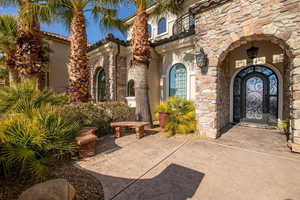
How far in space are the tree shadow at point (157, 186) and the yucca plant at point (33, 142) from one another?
933 millimetres

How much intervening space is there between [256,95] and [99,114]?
24.9ft

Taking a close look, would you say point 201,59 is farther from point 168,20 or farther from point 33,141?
point 168,20

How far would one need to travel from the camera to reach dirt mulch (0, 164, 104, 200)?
7.13 feet

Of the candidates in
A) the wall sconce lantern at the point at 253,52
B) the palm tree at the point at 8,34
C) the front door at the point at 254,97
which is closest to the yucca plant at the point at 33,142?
the palm tree at the point at 8,34

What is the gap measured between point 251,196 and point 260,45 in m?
6.52

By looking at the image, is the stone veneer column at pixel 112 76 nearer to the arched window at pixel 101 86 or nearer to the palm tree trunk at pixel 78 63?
the arched window at pixel 101 86

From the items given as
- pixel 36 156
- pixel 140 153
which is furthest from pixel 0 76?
pixel 140 153

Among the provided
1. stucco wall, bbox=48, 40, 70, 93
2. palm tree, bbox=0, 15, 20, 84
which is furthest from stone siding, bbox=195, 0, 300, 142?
stucco wall, bbox=48, 40, 70, 93

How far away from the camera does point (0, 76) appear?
1245 centimetres

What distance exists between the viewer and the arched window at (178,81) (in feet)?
24.2

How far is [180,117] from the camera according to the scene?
555 cm

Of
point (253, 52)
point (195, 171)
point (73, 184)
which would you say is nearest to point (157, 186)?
point (195, 171)

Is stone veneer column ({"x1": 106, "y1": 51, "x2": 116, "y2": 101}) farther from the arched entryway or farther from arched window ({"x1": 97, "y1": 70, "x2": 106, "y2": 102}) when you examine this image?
the arched entryway

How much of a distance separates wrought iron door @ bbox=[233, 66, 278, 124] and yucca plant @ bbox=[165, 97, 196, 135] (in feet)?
10.2
